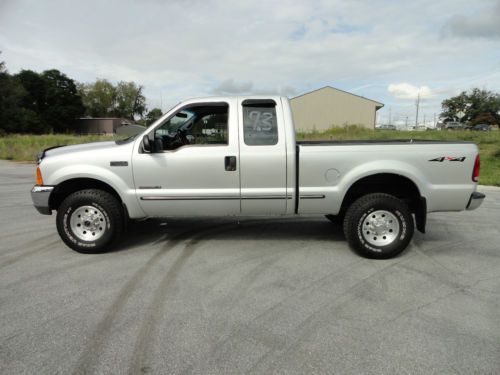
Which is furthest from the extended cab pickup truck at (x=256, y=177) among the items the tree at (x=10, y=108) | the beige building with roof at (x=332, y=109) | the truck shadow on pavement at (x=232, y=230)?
the tree at (x=10, y=108)

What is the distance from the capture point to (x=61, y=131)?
7569cm

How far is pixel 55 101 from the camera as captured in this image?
247ft

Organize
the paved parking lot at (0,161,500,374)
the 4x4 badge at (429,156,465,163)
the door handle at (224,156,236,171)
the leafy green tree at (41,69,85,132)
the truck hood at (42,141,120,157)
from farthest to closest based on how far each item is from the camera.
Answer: the leafy green tree at (41,69,85,132), the truck hood at (42,141,120,157), the door handle at (224,156,236,171), the 4x4 badge at (429,156,465,163), the paved parking lot at (0,161,500,374)

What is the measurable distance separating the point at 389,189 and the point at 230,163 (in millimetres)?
2192

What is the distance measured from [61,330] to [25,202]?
21.1 feet

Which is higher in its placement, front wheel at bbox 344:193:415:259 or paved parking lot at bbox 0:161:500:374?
front wheel at bbox 344:193:415:259

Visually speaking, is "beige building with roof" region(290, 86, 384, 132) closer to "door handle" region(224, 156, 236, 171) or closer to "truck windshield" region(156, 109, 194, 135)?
"truck windshield" region(156, 109, 194, 135)

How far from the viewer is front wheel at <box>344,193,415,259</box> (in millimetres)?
4336

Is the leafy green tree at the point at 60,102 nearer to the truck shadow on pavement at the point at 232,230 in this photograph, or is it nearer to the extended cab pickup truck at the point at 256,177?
the truck shadow on pavement at the point at 232,230

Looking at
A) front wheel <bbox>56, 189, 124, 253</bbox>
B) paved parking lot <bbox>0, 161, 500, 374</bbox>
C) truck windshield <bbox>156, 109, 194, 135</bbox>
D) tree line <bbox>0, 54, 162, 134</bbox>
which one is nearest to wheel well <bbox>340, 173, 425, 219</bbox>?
paved parking lot <bbox>0, 161, 500, 374</bbox>

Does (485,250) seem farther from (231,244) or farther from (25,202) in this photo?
(25,202)

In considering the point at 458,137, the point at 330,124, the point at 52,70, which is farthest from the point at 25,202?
the point at 52,70

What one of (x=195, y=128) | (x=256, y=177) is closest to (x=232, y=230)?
(x=256, y=177)

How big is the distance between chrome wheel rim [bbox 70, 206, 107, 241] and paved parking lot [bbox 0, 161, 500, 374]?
0.94 feet
